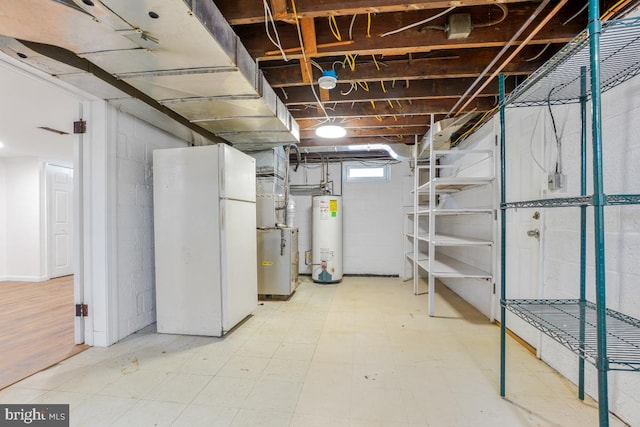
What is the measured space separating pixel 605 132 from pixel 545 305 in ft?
3.37

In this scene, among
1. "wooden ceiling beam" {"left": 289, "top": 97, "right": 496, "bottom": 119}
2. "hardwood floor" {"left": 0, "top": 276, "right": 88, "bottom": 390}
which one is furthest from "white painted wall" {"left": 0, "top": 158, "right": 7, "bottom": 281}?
"wooden ceiling beam" {"left": 289, "top": 97, "right": 496, "bottom": 119}

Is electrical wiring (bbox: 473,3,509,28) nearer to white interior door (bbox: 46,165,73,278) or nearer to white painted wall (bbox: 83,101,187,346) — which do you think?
white painted wall (bbox: 83,101,187,346)

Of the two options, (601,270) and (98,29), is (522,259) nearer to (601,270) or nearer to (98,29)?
(601,270)

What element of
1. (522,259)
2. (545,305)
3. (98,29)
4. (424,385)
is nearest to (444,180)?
(522,259)

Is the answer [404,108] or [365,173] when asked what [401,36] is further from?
[365,173]

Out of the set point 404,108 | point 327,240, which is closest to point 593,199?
point 404,108

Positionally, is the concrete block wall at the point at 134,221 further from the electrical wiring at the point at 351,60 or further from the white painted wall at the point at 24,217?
the white painted wall at the point at 24,217

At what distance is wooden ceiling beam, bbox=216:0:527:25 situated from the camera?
156 cm

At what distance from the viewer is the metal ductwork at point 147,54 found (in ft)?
4.23

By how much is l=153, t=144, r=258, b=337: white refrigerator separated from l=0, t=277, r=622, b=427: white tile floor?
21 centimetres

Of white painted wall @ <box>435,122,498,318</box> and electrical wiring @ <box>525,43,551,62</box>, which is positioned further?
white painted wall @ <box>435,122,498,318</box>

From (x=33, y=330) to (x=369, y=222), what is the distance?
4.44 metres

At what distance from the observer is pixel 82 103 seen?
235 centimetres

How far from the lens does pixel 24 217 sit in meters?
4.89
